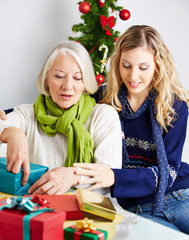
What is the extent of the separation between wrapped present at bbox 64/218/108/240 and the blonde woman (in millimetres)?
791

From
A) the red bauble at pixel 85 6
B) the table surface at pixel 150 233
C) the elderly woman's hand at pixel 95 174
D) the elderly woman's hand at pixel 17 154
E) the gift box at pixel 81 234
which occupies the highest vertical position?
the red bauble at pixel 85 6

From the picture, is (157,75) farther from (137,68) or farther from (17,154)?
(17,154)

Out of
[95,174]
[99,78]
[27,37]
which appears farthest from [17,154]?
[27,37]

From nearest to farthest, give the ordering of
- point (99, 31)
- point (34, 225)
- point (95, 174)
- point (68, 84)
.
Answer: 1. point (34, 225)
2. point (95, 174)
3. point (68, 84)
4. point (99, 31)

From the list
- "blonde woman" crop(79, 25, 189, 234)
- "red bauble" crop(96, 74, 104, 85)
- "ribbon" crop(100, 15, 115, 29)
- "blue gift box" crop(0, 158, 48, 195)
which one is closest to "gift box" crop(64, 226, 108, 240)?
"blue gift box" crop(0, 158, 48, 195)

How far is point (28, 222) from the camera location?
807mm

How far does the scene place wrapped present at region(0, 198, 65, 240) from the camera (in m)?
0.80

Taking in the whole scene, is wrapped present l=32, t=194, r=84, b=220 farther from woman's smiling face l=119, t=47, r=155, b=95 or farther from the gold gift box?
woman's smiling face l=119, t=47, r=155, b=95

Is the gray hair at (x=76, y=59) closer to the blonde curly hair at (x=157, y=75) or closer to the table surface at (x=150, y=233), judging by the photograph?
the blonde curly hair at (x=157, y=75)

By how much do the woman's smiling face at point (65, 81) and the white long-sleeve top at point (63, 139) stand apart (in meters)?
0.15

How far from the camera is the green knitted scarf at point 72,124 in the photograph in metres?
1.54

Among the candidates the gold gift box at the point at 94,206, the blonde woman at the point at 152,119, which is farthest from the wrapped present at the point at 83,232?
the blonde woman at the point at 152,119

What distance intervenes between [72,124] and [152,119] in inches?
18.1

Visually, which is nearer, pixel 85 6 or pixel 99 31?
pixel 85 6
